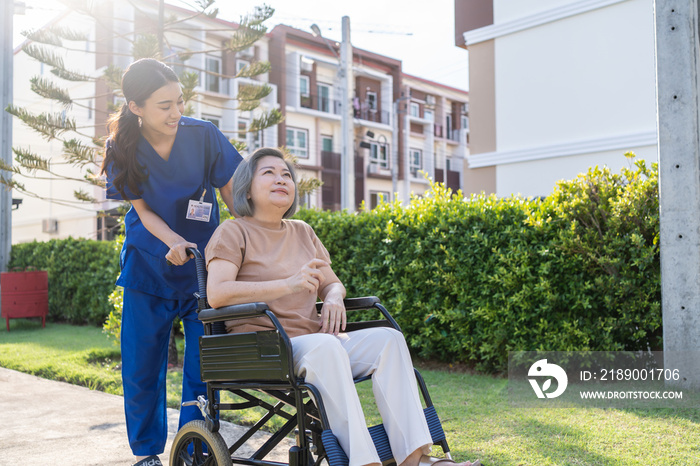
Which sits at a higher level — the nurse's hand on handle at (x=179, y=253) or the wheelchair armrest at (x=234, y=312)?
the nurse's hand on handle at (x=179, y=253)

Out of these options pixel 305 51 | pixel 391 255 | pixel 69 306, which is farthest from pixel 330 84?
pixel 391 255

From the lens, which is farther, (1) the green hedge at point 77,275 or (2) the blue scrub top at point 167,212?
(1) the green hedge at point 77,275

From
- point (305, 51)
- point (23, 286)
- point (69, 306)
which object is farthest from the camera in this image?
point (305, 51)

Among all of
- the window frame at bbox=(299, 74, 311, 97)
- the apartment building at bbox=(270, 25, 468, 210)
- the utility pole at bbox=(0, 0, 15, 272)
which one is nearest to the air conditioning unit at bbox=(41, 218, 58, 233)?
the apartment building at bbox=(270, 25, 468, 210)

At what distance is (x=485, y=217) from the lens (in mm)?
5062

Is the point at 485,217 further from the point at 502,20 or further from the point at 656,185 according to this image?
the point at 502,20

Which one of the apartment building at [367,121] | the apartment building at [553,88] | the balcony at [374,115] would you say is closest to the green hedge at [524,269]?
the apartment building at [553,88]

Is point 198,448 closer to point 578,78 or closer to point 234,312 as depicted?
point 234,312

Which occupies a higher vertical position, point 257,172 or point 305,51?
point 305,51

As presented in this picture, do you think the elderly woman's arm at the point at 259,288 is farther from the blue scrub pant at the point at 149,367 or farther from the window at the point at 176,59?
the window at the point at 176,59

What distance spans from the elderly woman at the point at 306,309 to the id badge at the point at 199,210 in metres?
0.30

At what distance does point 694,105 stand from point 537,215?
49.8 inches

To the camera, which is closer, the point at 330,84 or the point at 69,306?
the point at 69,306

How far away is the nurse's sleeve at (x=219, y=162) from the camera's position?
2914 millimetres
